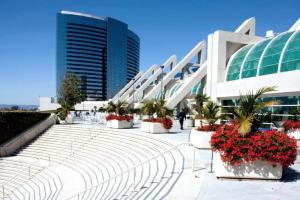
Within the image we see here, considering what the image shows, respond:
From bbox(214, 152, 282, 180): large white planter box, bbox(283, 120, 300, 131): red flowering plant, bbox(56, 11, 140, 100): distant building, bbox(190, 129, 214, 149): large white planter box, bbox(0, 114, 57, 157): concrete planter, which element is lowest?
bbox(0, 114, 57, 157): concrete planter

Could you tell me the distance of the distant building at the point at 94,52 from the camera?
491ft

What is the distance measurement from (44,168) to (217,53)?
65.2 ft

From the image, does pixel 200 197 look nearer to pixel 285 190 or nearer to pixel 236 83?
pixel 285 190

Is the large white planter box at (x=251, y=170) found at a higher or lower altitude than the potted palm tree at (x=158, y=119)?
lower

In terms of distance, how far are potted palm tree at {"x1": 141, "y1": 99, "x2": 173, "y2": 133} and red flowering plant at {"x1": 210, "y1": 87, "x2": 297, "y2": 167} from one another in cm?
1191

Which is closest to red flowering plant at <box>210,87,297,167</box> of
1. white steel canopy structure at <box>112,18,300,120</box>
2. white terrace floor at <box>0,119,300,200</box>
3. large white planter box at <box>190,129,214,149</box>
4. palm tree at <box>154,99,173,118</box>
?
white terrace floor at <box>0,119,300,200</box>

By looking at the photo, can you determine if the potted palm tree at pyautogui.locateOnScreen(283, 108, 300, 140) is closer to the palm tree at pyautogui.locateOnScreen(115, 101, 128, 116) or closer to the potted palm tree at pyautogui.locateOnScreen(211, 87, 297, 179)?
the potted palm tree at pyautogui.locateOnScreen(211, 87, 297, 179)

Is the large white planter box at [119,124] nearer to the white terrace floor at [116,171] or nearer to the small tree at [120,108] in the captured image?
the small tree at [120,108]

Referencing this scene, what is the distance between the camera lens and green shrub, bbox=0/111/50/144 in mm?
30141

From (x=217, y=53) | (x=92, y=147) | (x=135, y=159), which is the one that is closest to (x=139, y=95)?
(x=217, y=53)

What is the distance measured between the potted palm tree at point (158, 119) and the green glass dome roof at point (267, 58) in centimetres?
949

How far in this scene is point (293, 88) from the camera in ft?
69.2

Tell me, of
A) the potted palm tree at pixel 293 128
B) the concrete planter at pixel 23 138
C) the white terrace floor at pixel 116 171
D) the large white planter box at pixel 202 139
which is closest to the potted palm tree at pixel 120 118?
the white terrace floor at pixel 116 171

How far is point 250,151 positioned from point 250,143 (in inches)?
11.1
